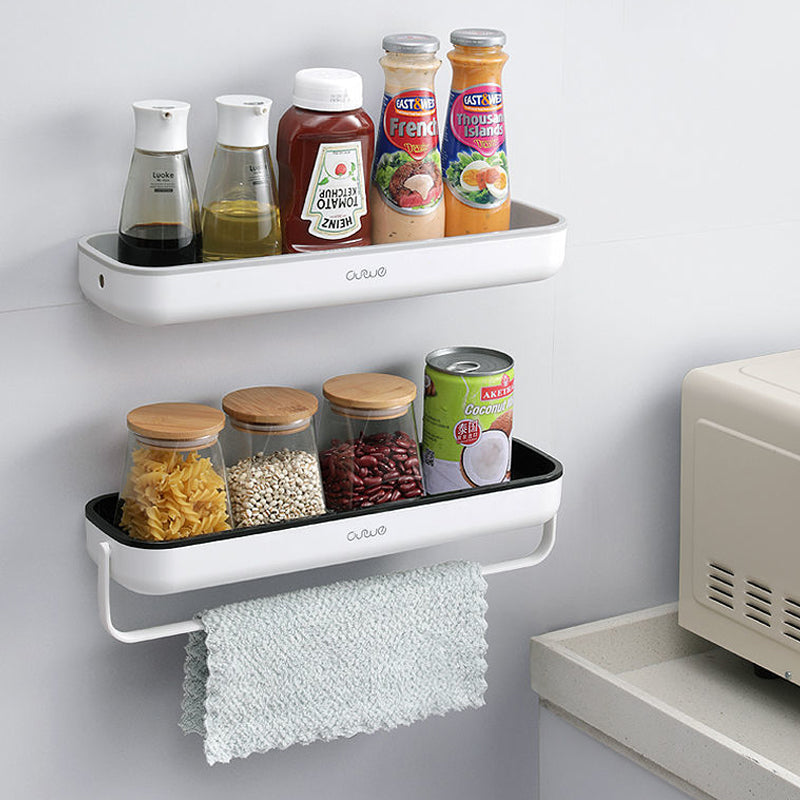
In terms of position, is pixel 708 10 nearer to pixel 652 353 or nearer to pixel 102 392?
pixel 652 353

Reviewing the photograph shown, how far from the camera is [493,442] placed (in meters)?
1.15

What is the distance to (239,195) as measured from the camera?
1.01 metres

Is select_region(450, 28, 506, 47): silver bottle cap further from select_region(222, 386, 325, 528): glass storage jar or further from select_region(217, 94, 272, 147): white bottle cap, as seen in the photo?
select_region(222, 386, 325, 528): glass storage jar

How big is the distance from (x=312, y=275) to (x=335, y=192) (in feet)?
0.24

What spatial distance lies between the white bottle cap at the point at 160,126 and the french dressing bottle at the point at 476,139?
24cm

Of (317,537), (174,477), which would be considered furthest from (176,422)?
(317,537)

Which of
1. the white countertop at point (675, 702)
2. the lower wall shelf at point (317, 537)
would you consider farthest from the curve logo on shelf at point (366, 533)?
the white countertop at point (675, 702)

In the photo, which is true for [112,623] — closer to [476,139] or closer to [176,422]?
[176,422]

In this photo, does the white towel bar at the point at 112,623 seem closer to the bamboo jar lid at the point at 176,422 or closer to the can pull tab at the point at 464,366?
the bamboo jar lid at the point at 176,422

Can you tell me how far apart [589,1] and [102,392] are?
1.94 feet

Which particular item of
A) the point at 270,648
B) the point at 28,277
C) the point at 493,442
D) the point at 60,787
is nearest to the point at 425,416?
the point at 493,442

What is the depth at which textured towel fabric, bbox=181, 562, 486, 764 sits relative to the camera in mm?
1101

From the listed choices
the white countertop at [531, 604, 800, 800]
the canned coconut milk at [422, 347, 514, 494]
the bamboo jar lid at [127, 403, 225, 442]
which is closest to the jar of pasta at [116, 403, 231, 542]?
the bamboo jar lid at [127, 403, 225, 442]

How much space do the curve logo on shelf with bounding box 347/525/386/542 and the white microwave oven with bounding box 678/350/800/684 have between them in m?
0.40
